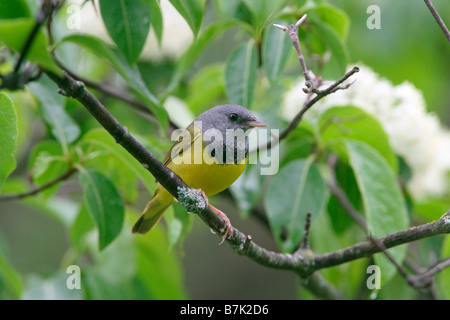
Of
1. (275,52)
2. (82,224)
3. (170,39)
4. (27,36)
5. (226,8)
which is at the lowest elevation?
(27,36)

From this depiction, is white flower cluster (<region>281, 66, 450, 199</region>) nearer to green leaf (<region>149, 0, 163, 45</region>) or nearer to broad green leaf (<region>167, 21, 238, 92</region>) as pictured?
broad green leaf (<region>167, 21, 238, 92</region>)

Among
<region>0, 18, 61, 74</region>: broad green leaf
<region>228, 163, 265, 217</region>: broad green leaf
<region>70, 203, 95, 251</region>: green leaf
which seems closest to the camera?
<region>0, 18, 61, 74</region>: broad green leaf

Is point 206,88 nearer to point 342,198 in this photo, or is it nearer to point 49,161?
point 342,198

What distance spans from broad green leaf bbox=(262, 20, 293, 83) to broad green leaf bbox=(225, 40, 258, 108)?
0.17 metres

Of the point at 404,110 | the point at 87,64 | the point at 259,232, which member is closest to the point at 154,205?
the point at 404,110

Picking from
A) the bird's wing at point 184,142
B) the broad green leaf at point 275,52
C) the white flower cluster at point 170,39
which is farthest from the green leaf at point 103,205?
the white flower cluster at point 170,39

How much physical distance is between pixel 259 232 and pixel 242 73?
202 inches

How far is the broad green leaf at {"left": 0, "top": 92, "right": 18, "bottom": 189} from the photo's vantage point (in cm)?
228

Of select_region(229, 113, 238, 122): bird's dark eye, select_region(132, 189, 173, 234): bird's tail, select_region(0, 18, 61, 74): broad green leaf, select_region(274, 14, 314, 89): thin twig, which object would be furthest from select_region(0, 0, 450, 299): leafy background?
select_region(274, 14, 314, 89): thin twig

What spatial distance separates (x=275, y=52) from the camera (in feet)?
9.86

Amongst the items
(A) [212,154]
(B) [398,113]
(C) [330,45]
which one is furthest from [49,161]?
(B) [398,113]

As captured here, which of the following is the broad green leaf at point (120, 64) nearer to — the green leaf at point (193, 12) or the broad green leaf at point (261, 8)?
the green leaf at point (193, 12)

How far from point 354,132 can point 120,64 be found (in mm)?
1566
